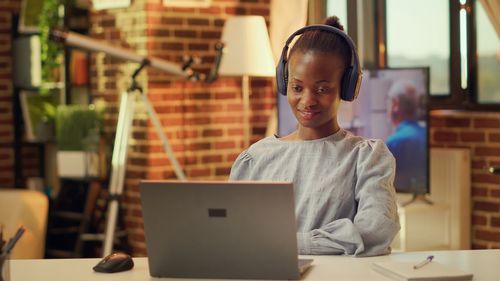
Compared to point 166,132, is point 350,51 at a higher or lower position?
higher

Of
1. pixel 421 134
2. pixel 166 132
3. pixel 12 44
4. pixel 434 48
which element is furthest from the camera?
pixel 12 44

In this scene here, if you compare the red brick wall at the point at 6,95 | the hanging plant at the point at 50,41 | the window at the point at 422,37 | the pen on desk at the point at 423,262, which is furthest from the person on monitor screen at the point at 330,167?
the red brick wall at the point at 6,95

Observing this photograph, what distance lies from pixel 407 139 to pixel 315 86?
2.49 m

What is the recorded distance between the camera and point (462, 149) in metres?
4.97

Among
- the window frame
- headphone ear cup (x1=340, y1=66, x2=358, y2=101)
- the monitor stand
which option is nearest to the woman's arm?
headphone ear cup (x1=340, y1=66, x2=358, y2=101)

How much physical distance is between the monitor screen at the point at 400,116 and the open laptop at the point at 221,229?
270cm

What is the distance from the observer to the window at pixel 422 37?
5148mm

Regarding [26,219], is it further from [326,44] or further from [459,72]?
[459,72]

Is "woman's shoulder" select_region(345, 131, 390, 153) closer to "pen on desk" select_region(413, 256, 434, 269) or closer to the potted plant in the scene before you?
"pen on desk" select_region(413, 256, 434, 269)

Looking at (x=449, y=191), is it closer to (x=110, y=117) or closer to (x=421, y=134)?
(x=421, y=134)

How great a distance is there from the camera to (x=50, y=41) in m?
6.79

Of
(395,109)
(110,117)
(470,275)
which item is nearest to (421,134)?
(395,109)

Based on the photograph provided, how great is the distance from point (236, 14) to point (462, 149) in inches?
65.5

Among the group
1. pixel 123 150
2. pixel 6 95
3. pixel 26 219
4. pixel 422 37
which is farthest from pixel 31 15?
pixel 26 219
